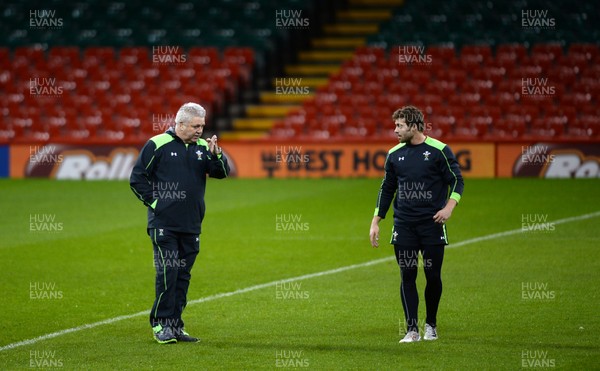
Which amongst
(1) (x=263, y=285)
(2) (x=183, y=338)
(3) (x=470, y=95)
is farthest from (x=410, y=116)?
(3) (x=470, y=95)

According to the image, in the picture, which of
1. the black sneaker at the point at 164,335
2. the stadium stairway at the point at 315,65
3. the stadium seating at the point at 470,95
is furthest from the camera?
the stadium stairway at the point at 315,65

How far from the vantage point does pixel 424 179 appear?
9.91 metres

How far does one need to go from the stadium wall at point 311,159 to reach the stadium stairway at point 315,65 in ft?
8.22

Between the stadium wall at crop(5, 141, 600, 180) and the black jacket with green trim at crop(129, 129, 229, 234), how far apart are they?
54.0 ft

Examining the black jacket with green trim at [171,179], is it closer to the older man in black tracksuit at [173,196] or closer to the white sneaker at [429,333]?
the older man in black tracksuit at [173,196]

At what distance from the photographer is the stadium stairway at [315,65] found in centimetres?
3094

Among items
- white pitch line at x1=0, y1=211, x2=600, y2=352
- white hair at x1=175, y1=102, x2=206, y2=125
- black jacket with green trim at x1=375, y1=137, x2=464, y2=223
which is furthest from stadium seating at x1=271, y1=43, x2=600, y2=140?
white hair at x1=175, y1=102, x2=206, y2=125

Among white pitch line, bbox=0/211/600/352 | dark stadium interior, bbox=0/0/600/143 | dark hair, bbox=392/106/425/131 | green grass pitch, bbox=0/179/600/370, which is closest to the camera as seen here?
green grass pitch, bbox=0/179/600/370

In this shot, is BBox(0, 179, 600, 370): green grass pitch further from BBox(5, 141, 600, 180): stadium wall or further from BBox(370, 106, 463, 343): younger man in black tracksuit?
BBox(5, 141, 600, 180): stadium wall

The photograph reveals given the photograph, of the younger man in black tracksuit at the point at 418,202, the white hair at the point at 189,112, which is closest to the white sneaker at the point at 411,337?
the younger man in black tracksuit at the point at 418,202

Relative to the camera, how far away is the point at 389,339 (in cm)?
1020

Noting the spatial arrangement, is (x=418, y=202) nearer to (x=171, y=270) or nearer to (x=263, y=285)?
(x=171, y=270)

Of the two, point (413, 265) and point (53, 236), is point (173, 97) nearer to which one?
point (53, 236)

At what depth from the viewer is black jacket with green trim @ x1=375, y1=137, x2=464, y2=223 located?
9891 mm
